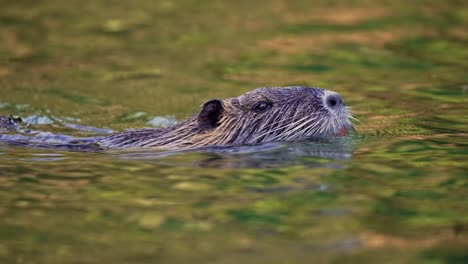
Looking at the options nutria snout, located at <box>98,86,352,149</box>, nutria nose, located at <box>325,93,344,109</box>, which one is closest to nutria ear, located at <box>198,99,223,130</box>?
nutria snout, located at <box>98,86,352,149</box>

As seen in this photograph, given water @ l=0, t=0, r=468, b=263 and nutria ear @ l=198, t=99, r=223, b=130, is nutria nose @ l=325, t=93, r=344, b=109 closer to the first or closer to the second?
water @ l=0, t=0, r=468, b=263

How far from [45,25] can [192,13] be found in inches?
Result: 91.4

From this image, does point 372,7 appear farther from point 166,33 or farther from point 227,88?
point 227,88

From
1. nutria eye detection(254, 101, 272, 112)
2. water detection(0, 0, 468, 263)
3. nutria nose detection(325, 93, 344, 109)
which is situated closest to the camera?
water detection(0, 0, 468, 263)

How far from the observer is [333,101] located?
704cm

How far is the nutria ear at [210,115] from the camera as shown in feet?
24.0

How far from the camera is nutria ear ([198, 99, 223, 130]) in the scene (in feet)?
24.0

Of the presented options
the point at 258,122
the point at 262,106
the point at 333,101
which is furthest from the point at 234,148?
the point at 333,101

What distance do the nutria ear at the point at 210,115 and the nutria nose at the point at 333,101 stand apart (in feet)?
2.97

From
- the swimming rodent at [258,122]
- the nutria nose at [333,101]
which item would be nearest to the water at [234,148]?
the swimming rodent at [258,122]

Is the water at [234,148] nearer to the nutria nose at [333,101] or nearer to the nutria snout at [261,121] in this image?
the nutria snout at [261,121]

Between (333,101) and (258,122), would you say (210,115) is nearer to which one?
(258,122)

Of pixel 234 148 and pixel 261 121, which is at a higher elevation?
pixel 261 121

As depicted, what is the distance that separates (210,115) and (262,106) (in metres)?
0.45
